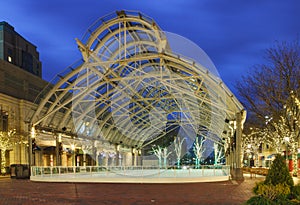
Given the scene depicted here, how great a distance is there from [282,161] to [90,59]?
21.2 meters

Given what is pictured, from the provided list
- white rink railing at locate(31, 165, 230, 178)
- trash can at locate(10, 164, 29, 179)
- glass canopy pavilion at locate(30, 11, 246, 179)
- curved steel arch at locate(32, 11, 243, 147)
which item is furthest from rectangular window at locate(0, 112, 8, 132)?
white rink railing at locate(31, 165, 230, 178)

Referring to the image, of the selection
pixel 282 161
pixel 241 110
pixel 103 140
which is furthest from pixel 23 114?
pixel 282 161

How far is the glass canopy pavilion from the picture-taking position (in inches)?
1042

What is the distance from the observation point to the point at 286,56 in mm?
27000

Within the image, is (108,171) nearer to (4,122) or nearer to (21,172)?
(21,172)

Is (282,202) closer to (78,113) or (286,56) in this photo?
(286,56)

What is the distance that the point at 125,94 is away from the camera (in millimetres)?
37344

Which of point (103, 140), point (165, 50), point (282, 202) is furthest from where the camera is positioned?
point (103, 140)

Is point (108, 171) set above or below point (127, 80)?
below

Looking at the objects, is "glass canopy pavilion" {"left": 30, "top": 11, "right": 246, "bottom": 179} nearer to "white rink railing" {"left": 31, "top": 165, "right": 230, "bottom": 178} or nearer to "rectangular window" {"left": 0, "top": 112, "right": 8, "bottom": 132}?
"white rink railing" {"left": 31, "top": 165, "right": 230, "bottom": 178}

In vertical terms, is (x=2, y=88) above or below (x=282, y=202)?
above

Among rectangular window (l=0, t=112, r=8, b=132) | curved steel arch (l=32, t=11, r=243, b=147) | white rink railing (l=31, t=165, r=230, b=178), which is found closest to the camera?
curved steel arch (l=32, t=11, r=243, b=147)

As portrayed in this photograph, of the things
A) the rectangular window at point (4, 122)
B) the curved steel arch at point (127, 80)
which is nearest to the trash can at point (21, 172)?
the curved steel arch at point (127, 80)

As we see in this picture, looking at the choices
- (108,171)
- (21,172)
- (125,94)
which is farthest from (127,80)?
(21,172)
